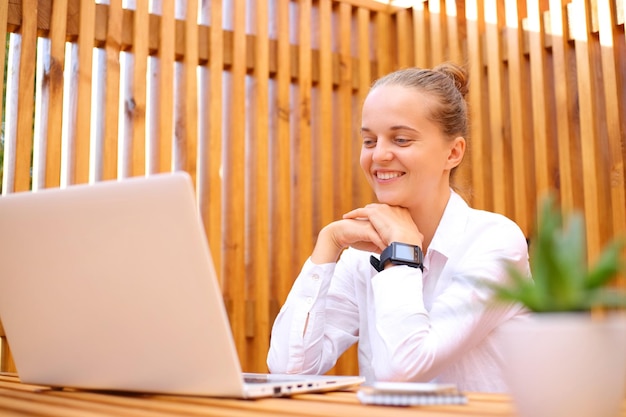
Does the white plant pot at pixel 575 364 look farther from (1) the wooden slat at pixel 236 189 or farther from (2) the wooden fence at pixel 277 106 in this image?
(1) the wooden slat at pixel 236 189

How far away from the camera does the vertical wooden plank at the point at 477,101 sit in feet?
11.2

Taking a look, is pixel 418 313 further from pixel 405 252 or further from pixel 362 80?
pixel 362 80

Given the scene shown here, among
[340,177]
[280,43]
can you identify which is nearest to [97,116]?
[280,43]

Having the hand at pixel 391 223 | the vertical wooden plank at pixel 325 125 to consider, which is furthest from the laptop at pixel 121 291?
the vertical wooden plank at pixel 325 125

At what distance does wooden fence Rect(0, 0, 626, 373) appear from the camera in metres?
3.00

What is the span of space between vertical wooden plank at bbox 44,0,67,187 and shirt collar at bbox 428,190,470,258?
62.8 inches

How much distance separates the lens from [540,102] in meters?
3.20

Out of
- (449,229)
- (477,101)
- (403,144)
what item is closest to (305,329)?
(449,229)

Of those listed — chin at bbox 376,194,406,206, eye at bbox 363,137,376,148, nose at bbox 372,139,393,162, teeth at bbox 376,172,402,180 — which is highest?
eye at bbox 363,137,376,148

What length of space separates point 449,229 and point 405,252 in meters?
0.23

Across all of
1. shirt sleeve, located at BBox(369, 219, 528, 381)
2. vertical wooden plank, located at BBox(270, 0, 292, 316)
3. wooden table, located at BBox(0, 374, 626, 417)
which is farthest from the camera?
vertical wooden plank, located at BBox(270, 0, 292, 316)

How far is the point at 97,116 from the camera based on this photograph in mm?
3158

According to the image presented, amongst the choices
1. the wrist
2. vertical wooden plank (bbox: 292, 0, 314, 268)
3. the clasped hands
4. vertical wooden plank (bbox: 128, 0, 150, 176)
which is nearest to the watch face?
the clasped hands

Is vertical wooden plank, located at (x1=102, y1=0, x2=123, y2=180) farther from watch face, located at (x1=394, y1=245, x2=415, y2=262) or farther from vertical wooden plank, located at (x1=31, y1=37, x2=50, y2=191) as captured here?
watch face, located at (x1=394, y1=245, x2=415, y2=262)
